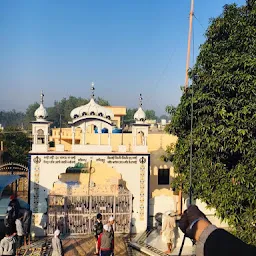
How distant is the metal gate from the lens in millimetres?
9242

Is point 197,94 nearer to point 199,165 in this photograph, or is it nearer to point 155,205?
point 199,165

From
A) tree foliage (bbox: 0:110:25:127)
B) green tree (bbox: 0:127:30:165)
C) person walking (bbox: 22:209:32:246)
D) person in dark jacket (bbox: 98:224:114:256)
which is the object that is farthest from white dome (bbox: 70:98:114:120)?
tree foliage (bbox: 0:110:25:127)

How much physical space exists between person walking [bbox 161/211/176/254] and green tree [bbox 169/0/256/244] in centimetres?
130

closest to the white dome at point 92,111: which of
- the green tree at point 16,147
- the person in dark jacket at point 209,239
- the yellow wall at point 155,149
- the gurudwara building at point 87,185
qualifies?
the gurudwara building at point 87,185

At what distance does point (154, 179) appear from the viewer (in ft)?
43.2

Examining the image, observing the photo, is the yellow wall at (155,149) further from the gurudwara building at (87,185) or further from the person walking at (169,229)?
the person walking at (169,229)

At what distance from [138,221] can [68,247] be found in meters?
2.50

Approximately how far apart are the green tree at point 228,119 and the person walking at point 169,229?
4.26 feet

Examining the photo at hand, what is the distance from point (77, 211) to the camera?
30.4 feet

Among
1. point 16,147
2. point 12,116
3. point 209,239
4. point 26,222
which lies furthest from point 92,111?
point 12,116

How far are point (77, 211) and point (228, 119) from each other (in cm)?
540

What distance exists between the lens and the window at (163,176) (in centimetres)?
1331

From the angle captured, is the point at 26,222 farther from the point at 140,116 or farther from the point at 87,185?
the point at 140,116

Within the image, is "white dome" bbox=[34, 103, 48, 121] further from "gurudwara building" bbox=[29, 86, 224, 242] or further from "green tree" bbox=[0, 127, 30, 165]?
"green tree" bbox=[0, 127, 30, 165]
